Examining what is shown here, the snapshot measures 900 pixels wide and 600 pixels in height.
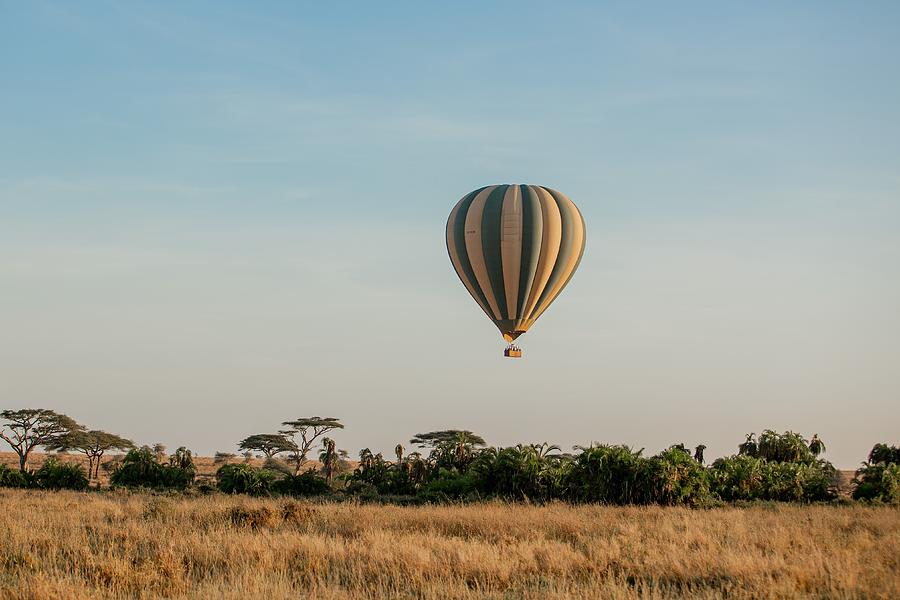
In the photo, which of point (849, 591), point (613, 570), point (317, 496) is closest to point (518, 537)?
point (613, 570)

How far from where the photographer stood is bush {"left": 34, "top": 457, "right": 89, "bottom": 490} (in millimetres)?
44188

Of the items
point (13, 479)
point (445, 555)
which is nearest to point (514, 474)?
point (445, 555)

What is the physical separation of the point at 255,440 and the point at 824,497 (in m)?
50.9

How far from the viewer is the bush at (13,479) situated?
44.4 metres

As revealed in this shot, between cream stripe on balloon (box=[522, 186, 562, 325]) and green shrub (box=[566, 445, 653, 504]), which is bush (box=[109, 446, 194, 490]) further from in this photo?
green shrub (box=[566, 445, 653, 504])

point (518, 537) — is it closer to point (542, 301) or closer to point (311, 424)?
point (542, 301)

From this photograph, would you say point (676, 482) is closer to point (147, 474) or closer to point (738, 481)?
point (738, 481)

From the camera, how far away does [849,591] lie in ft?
45.3

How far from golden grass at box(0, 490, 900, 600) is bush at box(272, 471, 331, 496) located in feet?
45.1

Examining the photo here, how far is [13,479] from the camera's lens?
44.7 metres

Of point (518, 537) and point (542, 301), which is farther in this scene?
point (542, 301)

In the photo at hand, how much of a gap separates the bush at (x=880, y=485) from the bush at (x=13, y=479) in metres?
35.9

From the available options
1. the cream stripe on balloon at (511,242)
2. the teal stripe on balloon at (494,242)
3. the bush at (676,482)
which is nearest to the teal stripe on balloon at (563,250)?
the cream stripe on balloon at (511,242)

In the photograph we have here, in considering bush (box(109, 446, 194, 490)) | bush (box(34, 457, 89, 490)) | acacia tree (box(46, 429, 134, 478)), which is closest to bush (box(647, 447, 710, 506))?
bush (box(109, 446, 194, 490))
